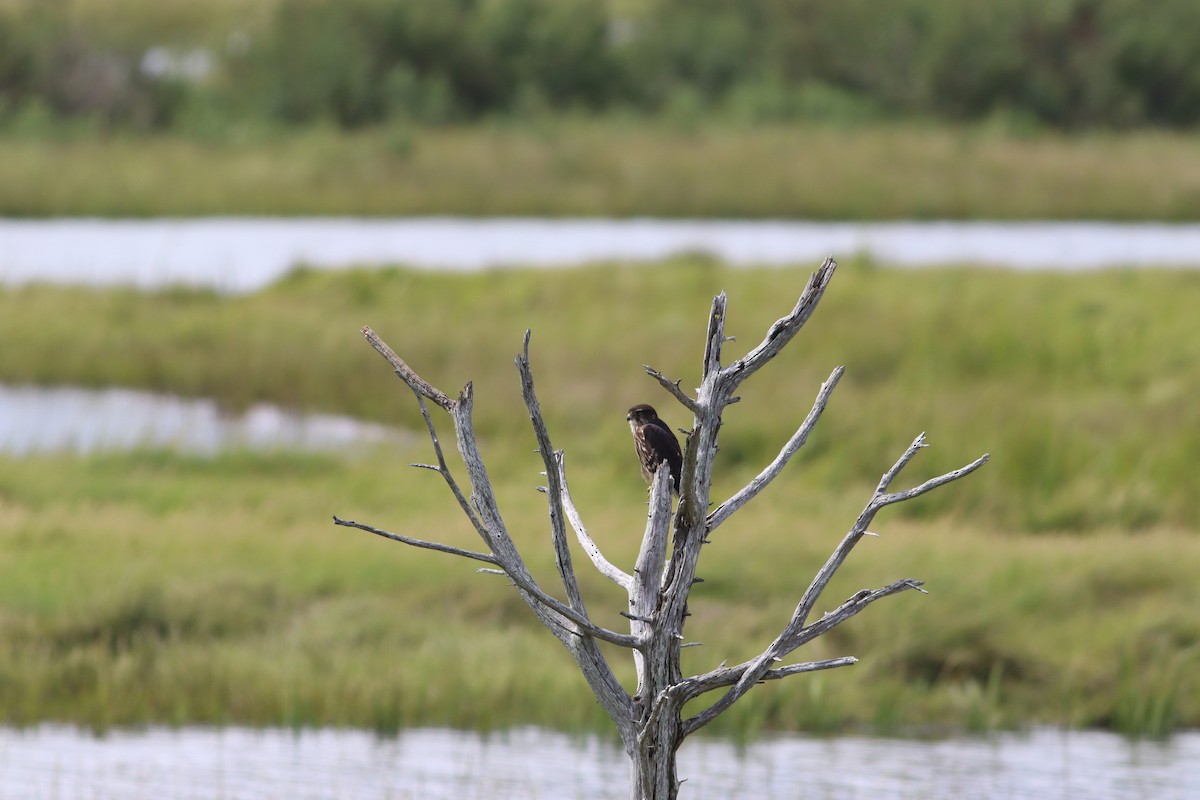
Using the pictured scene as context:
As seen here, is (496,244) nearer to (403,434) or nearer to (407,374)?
(403,434)

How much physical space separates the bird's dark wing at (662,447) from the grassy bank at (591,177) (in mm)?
24070

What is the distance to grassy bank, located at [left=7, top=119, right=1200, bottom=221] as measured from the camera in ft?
97.5

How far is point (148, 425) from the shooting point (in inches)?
655

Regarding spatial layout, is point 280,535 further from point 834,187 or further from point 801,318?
Result: point 834,187

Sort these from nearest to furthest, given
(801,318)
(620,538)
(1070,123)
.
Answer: (801,318), (620,538), (1070,123)

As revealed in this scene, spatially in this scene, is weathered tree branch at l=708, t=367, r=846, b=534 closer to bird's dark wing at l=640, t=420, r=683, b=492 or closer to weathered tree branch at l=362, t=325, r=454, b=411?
bird's dark wing at l=640, t=420, r=683, b=492

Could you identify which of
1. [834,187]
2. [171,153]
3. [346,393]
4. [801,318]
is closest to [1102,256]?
[834,187]

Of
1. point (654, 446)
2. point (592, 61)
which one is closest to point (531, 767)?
point (654, 446)

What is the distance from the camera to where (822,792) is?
28.3 feet

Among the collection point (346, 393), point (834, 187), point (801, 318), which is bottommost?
point (801, 318)

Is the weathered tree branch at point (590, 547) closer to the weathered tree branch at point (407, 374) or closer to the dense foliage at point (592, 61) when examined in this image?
the weathered tree branch at point (407, 374)

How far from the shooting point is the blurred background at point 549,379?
9.72m

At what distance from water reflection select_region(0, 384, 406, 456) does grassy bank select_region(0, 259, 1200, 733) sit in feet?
0.87

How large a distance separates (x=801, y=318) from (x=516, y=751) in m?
4.76
